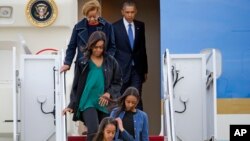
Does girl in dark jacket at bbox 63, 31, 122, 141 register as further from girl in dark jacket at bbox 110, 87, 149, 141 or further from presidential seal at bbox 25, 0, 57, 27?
presidential seal at bbox 25, 0, 57, 27

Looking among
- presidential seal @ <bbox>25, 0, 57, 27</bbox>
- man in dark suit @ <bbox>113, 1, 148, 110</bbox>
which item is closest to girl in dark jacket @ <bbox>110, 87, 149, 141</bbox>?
man in dark suit @ <bbox>113, 1, 148, 110</bbox>

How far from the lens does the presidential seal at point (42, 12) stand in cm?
987

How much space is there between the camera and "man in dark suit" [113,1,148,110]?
9000 millimetres

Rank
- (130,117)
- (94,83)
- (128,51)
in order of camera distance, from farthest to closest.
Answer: (128,51)
(94,83)
(130,117)

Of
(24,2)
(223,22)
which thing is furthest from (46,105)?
(223,22)

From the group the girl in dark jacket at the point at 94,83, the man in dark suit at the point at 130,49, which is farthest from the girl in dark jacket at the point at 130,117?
the man in dark suit at the point at 130,49

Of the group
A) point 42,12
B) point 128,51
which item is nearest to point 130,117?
point 128,51

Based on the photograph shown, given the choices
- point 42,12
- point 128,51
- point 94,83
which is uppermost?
point 42,12

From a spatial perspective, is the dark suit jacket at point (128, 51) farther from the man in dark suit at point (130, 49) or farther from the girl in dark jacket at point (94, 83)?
the girl in dark jacket at point (94, 83)

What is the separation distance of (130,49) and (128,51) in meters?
0.04

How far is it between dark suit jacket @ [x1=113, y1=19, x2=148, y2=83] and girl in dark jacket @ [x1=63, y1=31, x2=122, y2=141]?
3.36 ft

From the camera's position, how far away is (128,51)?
907 cm

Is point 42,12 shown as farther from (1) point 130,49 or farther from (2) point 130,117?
(2) point 130,117

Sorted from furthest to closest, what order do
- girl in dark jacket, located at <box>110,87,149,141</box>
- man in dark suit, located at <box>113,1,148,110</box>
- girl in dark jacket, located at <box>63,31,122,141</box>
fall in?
man in dark suit, located at <box>113,1,148,110</box>
girl in dark jacket, located at <box>63,31,122,141</box>
girl in dark jacket, located at <box>110,87,149,141</box>
